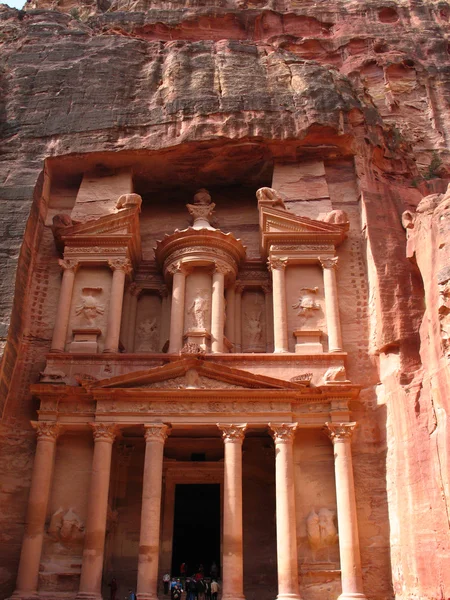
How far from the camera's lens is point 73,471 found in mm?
15258

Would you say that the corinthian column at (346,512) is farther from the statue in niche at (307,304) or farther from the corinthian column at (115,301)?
the corinthian column at (115,301)

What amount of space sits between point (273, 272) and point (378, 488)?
6484 mm

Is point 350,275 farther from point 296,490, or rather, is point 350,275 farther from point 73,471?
point 73,471

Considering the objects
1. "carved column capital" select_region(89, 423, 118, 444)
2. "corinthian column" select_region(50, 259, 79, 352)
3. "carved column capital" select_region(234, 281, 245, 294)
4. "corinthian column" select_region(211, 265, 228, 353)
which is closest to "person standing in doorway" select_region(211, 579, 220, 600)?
"carved column capital" select_region(89, 423, 118, 444)

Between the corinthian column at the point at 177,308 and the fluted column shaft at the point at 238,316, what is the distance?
178cm

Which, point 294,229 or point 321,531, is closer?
point 321,531

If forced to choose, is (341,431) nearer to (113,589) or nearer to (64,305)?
(113,589)

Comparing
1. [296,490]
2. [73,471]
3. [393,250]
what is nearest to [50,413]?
[73,471]

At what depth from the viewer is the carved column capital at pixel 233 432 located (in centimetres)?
1498

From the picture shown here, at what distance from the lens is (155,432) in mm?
15031

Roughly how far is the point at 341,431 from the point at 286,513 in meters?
2.31

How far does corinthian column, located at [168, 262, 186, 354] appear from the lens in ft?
55.3

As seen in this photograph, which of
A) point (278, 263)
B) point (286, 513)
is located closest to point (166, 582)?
point (286, 513)

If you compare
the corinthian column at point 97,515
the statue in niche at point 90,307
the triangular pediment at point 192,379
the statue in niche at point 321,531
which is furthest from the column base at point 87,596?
the statue in niche at point 90,307
